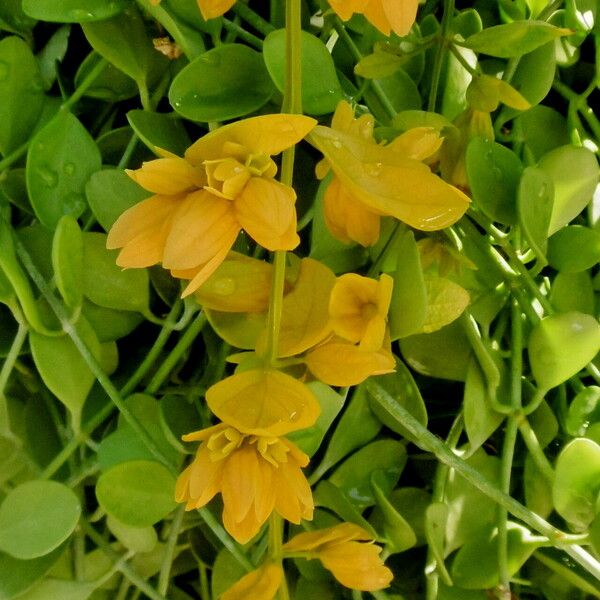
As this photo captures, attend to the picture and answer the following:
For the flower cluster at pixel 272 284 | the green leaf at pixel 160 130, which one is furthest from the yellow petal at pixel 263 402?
the green leaf at pixel 160 130

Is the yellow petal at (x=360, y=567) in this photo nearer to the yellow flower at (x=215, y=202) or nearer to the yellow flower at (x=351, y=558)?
the yellow flower at (x=351, y=558)

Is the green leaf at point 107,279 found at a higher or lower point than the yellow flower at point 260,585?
higher

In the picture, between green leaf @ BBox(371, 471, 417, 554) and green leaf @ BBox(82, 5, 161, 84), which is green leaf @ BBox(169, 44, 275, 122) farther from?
green leaf @ BBox(371, 471, 417, 554)

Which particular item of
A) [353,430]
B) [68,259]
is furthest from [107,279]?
[353,430]

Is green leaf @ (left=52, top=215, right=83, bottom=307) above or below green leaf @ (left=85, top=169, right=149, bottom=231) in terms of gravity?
below

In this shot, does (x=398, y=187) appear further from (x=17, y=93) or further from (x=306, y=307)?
(x=17, y=93)

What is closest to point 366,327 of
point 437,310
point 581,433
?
point 437,310

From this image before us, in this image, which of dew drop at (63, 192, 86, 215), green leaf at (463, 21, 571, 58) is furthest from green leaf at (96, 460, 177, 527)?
green leaf at (463, 21, 571, 58)
